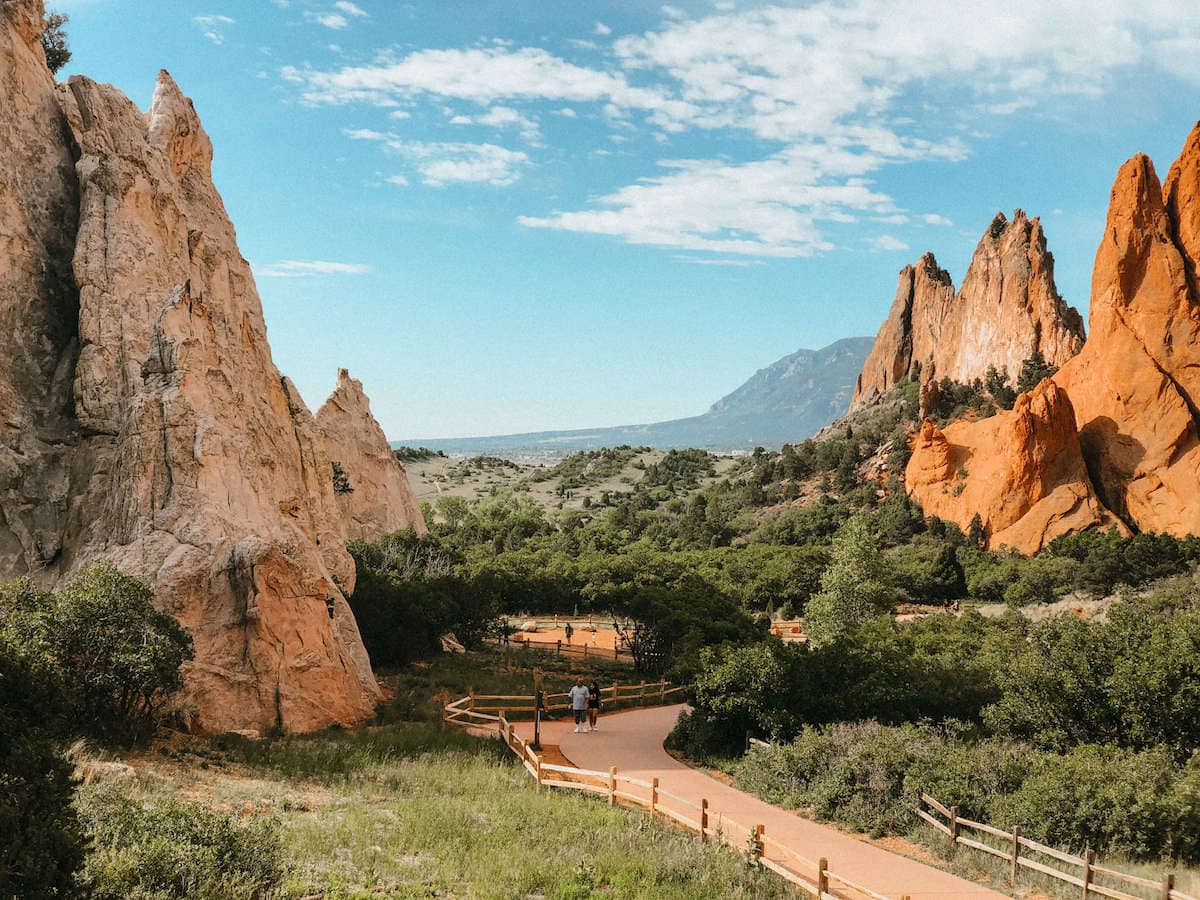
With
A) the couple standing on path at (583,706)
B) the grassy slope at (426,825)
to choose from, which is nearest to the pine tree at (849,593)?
the couple standing on path at (583,706)

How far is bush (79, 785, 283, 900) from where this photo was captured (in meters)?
8.41

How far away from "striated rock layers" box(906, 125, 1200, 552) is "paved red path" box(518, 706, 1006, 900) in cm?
4407

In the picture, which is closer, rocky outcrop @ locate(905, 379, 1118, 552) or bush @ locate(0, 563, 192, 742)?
bush @ locate(0, 563, 192, 742)

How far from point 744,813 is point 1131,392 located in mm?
54770

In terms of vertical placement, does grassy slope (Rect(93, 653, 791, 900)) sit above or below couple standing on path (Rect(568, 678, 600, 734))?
above

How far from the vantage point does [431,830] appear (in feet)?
39.8

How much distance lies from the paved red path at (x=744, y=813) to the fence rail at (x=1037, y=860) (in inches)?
33.9

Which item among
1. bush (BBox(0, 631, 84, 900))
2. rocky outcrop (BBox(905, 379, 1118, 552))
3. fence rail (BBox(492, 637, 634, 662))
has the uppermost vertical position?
rocky outcrop (BBox(905, 379, 1118, 552))

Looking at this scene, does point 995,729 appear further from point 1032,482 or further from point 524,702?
point 1032,482

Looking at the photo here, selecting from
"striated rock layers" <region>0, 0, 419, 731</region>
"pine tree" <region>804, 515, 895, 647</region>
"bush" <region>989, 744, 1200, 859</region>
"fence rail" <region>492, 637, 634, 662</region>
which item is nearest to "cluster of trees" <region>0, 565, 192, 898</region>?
"striated rock layers" <region>0, 0, 419, 731</region>

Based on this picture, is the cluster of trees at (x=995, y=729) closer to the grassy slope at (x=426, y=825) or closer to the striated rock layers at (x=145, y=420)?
the grassy slope at (x=426, y=825)

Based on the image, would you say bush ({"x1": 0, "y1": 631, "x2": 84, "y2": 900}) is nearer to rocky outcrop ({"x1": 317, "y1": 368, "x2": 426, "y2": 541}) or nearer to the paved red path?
the paved red path

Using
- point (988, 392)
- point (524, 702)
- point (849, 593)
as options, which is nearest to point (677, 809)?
point (524, 702)

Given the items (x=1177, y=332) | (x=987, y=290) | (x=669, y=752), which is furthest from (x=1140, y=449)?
(x=669, y=752)
